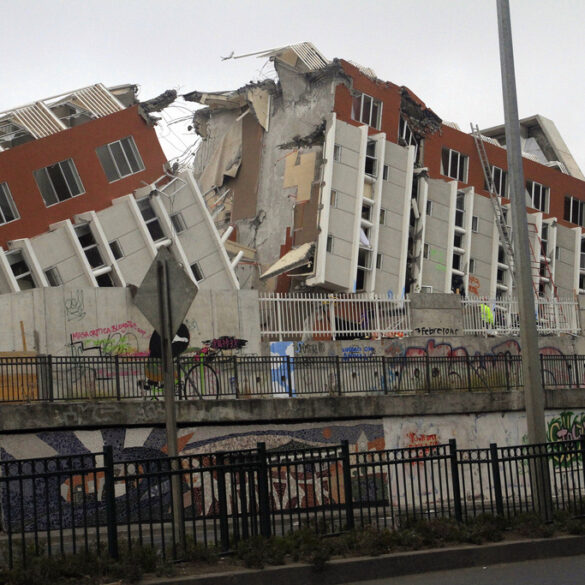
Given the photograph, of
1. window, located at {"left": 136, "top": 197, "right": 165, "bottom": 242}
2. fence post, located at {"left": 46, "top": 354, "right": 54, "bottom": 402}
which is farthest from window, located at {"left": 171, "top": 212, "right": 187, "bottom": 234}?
fence post, located at {"left": 46, "top": 354, "right": 54, "bottom": 402}

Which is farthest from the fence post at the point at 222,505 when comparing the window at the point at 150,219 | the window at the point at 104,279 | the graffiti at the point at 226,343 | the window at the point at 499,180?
the window at the point at 499,180

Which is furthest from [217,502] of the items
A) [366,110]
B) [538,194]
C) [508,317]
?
[538,194]

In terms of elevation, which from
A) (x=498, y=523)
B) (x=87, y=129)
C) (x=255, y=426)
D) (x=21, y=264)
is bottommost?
(x=498, y=523)

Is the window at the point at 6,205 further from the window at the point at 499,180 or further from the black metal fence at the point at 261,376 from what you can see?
the window at the point at 499,180

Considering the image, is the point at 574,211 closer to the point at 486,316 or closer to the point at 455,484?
the point at 486,316

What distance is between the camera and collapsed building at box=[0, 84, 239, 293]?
3253 centimetres

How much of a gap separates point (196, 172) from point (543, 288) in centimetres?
1639

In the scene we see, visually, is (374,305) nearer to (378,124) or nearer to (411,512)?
(378,124)

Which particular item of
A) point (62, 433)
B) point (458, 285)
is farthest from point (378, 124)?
point (62, 433)

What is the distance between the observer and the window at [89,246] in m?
33.7

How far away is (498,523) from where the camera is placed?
13422 mm

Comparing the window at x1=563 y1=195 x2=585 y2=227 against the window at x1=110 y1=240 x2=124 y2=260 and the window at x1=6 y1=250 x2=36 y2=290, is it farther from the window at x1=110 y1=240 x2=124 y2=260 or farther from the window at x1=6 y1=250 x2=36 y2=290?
the window at x1=6 y1=250 x2=36 y2=290

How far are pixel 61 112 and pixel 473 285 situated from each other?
58.7ft

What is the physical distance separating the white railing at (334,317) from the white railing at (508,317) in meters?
2.51
